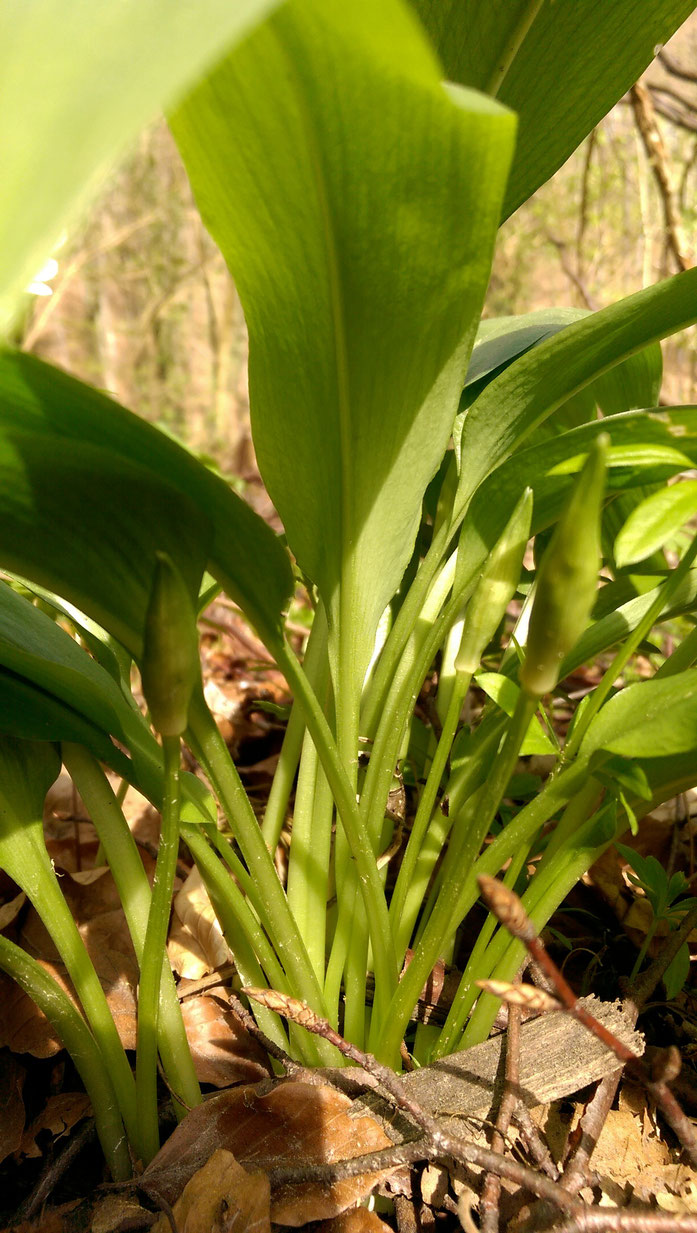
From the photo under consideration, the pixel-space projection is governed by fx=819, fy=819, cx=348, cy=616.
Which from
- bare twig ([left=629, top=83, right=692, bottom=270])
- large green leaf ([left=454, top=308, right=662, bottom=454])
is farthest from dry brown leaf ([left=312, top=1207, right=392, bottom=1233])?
bare twig ([left=629, top=83, right=692, bottom=270])

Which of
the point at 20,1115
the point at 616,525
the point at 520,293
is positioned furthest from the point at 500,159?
the point at 520,293

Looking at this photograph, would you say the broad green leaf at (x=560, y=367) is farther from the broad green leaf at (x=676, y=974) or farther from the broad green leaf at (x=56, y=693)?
the broad green leaf at (x=676, y=974)

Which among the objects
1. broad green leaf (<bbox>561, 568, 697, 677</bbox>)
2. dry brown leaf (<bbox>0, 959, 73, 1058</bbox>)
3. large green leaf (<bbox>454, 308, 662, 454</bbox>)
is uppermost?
large green leaf (<bbox>454, 308, 662, 454</bbox>)

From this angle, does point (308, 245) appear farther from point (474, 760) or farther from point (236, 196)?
point (474, 760)

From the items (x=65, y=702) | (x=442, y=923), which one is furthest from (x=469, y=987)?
(x=65, y=702)

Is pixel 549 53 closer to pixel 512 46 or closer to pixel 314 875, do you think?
pixel 512 46

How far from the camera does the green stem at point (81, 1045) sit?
642 millimetres

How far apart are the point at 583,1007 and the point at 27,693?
538 millimetres

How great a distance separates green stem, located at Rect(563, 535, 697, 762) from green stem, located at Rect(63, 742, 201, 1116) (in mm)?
371

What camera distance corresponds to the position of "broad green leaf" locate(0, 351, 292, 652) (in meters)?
0.49

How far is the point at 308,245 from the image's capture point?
53 centimetres

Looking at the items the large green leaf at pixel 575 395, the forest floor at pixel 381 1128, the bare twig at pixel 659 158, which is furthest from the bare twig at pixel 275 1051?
the bare twig at pixel 659 158

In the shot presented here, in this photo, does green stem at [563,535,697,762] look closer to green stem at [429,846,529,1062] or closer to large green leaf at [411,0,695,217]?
green stem at [429,846,529,1062]

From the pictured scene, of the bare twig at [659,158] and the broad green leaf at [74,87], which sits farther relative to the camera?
the bare twig at [659,158]
